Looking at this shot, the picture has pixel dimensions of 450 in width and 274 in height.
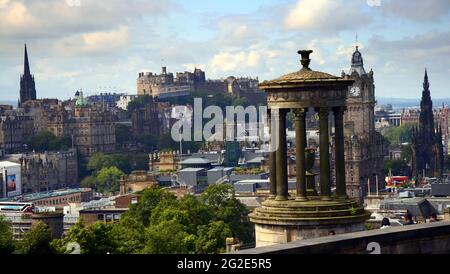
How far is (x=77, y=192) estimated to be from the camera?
5635 inches

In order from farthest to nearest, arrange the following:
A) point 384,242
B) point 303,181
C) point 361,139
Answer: point 361,139, point 303,181, point 384,242

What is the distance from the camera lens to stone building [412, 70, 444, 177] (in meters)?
168

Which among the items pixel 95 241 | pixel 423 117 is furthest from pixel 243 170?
pixel 95 241

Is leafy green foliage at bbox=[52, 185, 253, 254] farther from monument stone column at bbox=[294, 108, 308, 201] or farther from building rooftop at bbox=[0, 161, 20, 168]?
building rooftop at bbox=[0, 161, 20, 168]

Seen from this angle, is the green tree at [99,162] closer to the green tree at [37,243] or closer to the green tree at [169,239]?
the green tree at [37,243]

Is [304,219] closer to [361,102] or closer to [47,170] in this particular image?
[361,102]

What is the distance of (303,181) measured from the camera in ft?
85.9

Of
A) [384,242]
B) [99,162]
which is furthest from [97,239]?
[99,162]

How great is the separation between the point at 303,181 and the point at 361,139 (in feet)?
435

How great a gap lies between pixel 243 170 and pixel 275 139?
116805mm

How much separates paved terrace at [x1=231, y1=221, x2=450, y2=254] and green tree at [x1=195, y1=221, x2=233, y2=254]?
107ft

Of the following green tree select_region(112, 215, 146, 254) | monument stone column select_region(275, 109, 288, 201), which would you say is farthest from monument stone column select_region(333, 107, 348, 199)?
green tree select_region(112, 215, 146, 254)

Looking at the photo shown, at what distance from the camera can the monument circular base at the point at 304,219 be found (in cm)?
2516
